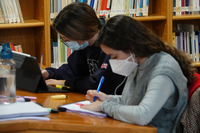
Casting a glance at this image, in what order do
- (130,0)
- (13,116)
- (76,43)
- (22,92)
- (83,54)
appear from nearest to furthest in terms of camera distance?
1. (13,116)
2. (22,92)
3. (76,43)
4. (83,54)
5. (130,0)

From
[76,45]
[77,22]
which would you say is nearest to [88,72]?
[76,45]

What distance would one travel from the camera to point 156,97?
1.13 m

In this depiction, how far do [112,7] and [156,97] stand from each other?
1.56 m

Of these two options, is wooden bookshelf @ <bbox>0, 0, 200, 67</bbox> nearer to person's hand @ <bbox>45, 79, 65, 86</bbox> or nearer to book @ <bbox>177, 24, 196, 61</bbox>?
book @ <bbox>177, 24, 196, 61</bbox>

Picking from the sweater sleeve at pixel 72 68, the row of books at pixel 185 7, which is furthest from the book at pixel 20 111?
the row of books at pixel 185 7

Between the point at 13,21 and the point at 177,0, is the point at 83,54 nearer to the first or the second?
the point at 13,21

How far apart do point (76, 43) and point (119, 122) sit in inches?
30.8

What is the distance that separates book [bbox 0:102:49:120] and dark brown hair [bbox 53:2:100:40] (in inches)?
22.4

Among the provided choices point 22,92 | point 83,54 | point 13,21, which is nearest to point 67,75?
point 83,54

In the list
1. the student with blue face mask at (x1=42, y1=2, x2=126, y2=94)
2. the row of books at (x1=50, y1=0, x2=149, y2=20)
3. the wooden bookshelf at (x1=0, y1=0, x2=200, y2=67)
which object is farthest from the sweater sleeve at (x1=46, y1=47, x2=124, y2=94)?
the row of books at (x1=50, y1=0, x2=149, y2=20)

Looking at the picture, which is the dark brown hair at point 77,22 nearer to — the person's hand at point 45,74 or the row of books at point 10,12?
the person's hand at point 45,74

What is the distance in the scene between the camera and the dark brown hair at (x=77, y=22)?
1659mm

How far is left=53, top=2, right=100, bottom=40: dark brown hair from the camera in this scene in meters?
1.66

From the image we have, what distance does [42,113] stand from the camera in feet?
3.81
